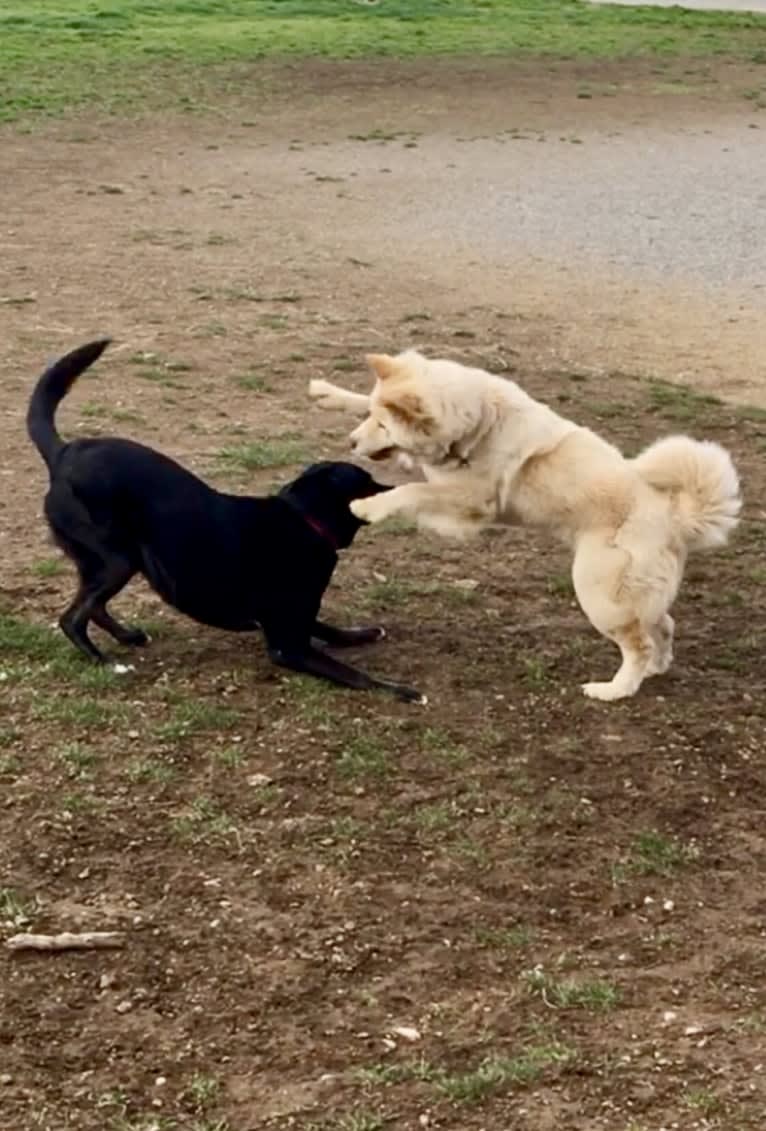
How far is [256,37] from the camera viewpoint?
76.1 feet

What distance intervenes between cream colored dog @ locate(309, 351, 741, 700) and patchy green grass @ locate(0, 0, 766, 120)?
13.7 meters

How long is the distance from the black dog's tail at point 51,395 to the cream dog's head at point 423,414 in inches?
33.9

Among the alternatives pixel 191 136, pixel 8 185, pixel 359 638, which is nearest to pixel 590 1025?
pixel 359 638

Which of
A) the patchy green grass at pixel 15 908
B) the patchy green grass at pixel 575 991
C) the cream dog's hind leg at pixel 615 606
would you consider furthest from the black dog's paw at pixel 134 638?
the patchy green grass at pixel 575 991

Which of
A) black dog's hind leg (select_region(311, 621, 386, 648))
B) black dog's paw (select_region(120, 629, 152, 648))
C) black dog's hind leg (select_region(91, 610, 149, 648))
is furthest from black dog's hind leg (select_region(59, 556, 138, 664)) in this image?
black dog's hind leg (select_region(311, 621, 386, 648))

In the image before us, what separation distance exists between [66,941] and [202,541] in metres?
1.61

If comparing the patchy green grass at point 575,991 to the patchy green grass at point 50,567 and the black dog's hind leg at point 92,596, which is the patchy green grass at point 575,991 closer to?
the black dog's hind leg at point 92,596

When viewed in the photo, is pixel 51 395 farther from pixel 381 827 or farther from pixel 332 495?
pixel 381 827

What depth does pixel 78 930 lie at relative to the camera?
3.78 m

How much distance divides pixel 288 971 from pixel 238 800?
0.78m

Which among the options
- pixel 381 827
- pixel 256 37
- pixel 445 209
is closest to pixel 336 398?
pixel 381 827

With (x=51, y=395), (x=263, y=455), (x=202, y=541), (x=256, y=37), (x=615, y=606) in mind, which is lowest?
(x=256, y=37)

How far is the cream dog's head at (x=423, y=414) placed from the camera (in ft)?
16.4

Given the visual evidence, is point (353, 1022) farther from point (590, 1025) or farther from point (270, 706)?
point (270, 706)
